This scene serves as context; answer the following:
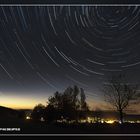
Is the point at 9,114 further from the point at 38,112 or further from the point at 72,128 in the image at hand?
the point at 72,128

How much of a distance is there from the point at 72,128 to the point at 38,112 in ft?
1.87

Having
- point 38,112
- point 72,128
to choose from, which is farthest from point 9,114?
point 72,128

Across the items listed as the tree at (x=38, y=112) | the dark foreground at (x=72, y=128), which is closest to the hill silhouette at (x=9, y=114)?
the dark foreground at (x=72, y=128)

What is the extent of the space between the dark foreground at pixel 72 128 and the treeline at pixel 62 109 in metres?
0.12

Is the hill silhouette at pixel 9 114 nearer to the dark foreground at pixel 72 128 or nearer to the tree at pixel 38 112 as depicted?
the dark foreground at pixel 72 128

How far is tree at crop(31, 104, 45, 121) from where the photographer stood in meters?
5.98

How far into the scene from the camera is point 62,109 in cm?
598

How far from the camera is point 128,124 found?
5.89m

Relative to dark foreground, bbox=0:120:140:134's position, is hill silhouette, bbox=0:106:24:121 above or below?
above

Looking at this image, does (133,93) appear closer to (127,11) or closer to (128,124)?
(128,124)

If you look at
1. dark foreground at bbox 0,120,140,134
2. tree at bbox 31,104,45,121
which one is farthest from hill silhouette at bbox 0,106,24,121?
tree at bbox 31,104,45,121

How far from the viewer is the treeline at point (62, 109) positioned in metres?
5.95

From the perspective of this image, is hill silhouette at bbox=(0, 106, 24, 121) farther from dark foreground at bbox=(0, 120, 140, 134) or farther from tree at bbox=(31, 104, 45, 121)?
tree at bbox=(31, 104, 45, 121)

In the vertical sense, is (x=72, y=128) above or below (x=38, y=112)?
below
